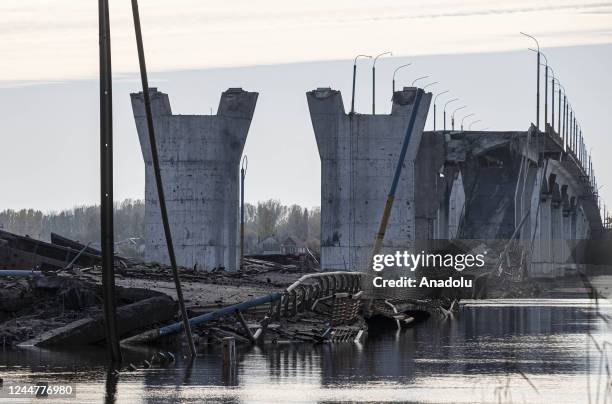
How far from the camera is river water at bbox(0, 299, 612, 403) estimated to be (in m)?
21.0

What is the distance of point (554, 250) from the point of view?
130750 mm

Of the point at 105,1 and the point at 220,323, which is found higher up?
the point at 105,1

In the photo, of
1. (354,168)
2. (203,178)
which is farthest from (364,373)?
(354,168)

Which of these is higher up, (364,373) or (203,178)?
(203,178)

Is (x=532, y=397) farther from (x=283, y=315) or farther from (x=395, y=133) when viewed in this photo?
(x=395, y=133)

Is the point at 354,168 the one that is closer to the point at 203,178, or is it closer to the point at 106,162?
the point at 203,178

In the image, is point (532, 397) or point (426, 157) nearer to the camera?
point (532, 397)

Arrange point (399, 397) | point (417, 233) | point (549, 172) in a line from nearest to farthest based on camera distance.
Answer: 1. point (399, 397)
2. point (417, 233)
3. point (549, 172)

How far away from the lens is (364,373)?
25250 millimetres

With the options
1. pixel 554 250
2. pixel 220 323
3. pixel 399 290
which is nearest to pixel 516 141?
pixel 554 250

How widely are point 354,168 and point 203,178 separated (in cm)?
747

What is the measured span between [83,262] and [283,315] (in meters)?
17.5
